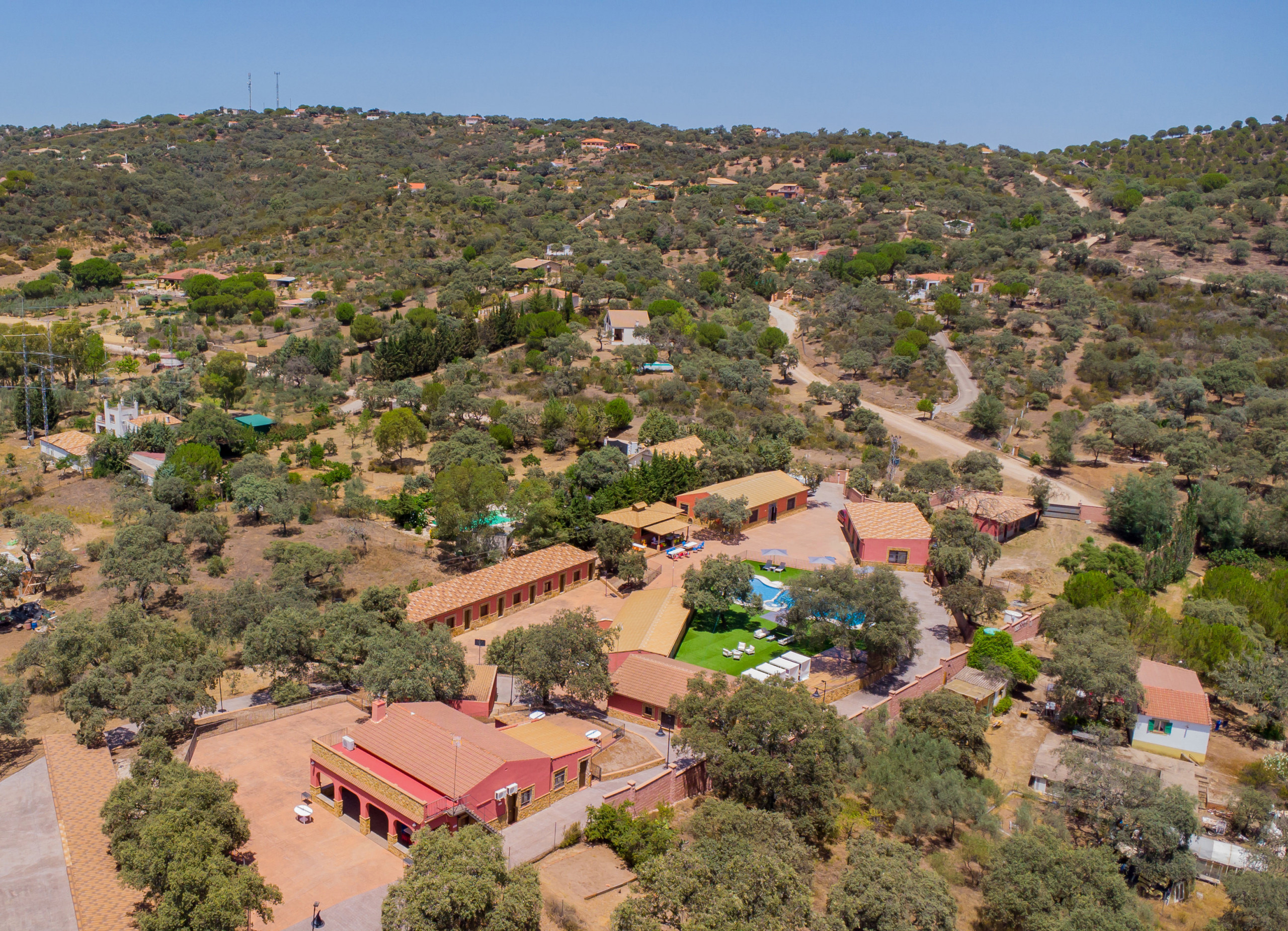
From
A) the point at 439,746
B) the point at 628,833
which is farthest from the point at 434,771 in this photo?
the point at 628,833

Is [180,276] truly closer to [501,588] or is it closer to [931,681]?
[501,588]

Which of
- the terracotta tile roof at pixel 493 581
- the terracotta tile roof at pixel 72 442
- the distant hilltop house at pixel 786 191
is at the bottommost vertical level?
the terracotta tile roof at pixel 493 581

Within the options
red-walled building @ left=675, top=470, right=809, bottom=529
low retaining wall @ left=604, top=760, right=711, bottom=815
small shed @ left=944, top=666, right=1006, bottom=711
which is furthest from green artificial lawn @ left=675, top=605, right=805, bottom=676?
red-walled building @ left=675, top=470, right=809, bottom=529

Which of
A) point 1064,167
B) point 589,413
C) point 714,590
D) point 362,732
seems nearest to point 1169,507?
point 714,590

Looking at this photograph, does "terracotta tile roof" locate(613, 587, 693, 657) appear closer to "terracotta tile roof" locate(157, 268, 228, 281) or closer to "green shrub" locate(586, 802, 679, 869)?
"green shrub" locate(586, 802, 679, 869)

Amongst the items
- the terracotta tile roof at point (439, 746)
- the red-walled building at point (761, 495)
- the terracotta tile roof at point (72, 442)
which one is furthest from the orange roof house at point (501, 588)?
the terracotta tile roof at point (72, 442)

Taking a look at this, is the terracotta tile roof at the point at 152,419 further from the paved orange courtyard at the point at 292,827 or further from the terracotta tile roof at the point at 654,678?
the terracotta tile roof at the point at 654,678
